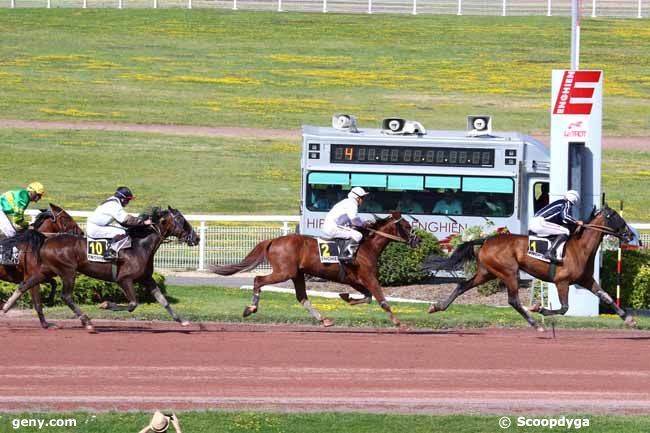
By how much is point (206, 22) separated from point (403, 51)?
9832 millimetres

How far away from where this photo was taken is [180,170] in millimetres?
40188

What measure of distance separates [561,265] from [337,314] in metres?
3.76

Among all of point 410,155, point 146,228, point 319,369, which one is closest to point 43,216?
point 146,228

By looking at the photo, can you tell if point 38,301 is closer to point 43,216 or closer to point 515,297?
point 43,216

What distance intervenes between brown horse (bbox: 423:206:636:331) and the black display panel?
753cm

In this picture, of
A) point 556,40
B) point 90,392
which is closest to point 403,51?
point 556,40

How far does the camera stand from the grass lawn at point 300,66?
4678 centimetres

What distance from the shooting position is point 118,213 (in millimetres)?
17312

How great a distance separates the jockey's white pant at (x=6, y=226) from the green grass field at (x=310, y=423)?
5.87m

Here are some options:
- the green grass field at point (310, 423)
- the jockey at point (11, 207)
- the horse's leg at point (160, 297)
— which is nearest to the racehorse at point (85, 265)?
the horse's leg at point (160, 297)

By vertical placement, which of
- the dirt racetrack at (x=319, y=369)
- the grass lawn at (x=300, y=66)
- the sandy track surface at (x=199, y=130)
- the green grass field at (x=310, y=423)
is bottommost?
the dirt racetrack at (x=319, y=369)

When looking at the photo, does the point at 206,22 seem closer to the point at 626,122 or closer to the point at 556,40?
the point at 556,40

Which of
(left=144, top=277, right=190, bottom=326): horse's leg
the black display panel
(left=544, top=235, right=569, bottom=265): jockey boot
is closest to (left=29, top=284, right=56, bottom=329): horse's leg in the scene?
(left=144, top=277, right=190, bottom=326): horse's leg

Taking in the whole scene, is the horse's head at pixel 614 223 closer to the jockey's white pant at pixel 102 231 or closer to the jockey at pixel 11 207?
the jockey's white pant at pixel 102 231
